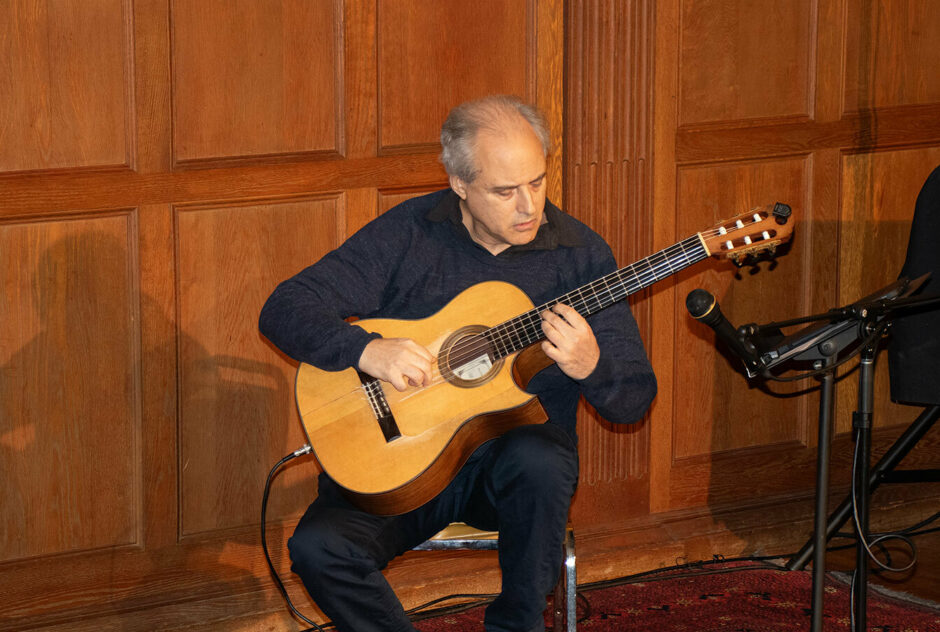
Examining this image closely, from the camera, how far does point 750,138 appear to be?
128 inches

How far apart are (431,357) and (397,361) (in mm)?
72

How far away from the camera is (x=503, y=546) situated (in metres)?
2.22

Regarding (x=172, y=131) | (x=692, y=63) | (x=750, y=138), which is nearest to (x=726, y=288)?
(x=750, y=138)

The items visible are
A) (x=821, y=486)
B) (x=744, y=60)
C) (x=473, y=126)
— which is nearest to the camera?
(x=821, y=486)

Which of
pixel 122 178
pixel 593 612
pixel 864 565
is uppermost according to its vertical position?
pixel 122 178

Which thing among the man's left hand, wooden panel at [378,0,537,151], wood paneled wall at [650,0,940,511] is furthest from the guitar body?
wood paneled wall at [650,0,940,511]

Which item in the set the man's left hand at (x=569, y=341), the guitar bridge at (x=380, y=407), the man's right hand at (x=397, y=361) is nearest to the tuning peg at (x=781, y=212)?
the man's left hand at (x=569, y=341)

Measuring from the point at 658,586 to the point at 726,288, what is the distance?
84 cm

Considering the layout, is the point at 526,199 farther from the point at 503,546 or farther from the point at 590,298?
the point at 503,546

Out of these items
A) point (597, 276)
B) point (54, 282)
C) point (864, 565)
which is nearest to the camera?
point (864, 565)

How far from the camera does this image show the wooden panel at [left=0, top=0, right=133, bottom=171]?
2.49 m

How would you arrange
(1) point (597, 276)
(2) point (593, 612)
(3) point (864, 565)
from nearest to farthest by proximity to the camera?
1. (3) point (864, 565)
2. (1) point (597, 276)
3. (2) point (593, 612)

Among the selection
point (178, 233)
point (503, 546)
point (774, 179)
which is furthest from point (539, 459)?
point (774, 179)

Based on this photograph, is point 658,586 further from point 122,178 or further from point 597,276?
point 122,178
